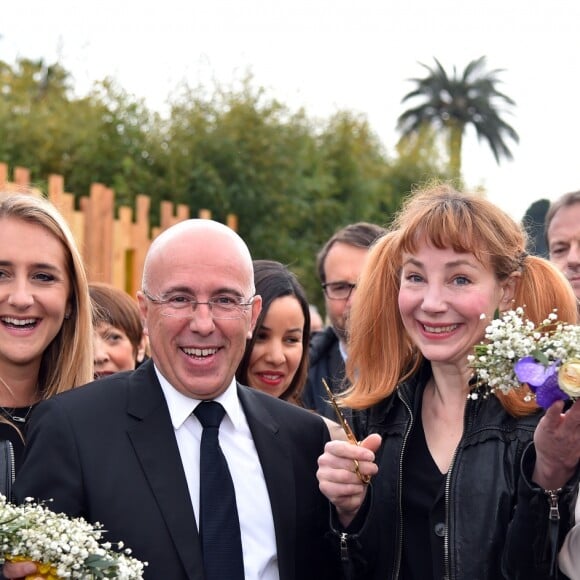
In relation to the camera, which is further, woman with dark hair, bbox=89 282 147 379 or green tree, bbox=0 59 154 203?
green tree, bbox=0 59 154 203

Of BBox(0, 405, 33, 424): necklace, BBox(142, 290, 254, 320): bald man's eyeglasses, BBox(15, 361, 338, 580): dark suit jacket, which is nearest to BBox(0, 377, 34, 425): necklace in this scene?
BBox(0, 405, 33, 424): necklace

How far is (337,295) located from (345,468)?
3699mm

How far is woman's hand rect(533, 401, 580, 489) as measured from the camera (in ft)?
11.1

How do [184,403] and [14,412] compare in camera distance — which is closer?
[184,403]

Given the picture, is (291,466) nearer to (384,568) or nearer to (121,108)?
(384,568)

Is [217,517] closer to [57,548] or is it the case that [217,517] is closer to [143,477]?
[143,477]

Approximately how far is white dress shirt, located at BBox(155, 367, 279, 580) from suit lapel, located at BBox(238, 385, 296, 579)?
29 millimetres

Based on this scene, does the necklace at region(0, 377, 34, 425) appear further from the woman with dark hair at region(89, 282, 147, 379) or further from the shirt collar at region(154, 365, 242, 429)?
the woman with dark hair at region(89, 282, 147, 379)

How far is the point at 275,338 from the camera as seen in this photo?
19.2ft

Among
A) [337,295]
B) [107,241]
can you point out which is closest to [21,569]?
[337,295]

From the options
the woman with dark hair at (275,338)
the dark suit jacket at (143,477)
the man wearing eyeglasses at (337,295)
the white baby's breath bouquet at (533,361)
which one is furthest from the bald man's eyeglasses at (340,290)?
the white baby's breath bouquet at (533,361)

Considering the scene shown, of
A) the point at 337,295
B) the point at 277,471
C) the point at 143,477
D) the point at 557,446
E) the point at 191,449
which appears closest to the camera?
the point at 557,446

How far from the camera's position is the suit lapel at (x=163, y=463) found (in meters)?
3.56

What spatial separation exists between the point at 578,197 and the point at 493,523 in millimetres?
2987
